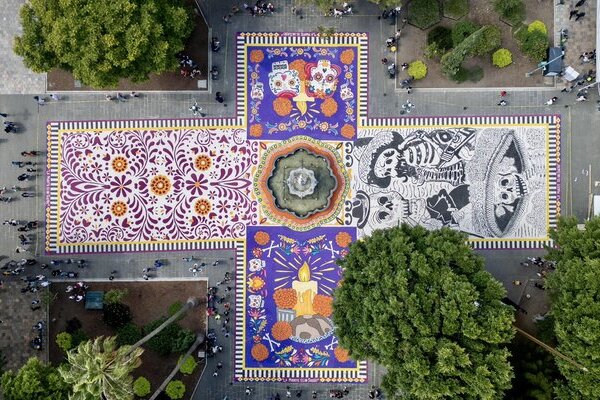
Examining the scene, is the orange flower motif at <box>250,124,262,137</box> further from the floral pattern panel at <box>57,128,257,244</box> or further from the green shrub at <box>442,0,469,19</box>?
the green shrub at <box>442,0,469,19</box>

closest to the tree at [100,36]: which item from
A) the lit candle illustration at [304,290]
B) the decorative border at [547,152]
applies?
the lit candle illustration at [304,290]

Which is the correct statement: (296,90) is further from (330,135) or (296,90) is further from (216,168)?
Result: (216,168)

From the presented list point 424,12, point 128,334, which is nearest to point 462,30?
point 424,12

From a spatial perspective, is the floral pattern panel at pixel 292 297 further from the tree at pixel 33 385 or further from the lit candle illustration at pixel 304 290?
the tree at pixel 33 385

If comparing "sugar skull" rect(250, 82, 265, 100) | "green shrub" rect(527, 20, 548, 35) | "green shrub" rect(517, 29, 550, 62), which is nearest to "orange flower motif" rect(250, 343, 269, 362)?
"sugar skull" rect(250, 82, 265, 100)

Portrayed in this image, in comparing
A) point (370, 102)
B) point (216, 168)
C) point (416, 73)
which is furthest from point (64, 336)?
point (416, 73)

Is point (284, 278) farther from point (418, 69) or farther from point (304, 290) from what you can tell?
point (418, 69)
